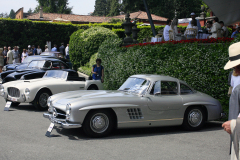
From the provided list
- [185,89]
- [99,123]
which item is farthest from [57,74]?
[185,89]

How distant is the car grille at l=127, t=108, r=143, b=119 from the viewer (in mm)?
6781

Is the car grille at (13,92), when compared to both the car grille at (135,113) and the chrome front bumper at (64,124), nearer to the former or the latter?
the chrome front bumper at (64,124)

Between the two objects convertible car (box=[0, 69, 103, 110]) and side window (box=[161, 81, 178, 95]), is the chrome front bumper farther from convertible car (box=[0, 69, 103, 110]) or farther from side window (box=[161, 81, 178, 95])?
convertible car (box=[0, 69, 103, 110])

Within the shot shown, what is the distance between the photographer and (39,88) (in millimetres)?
9789

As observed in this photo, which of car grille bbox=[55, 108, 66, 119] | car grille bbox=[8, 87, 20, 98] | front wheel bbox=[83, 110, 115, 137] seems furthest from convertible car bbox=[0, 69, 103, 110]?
front wheel bbox=[83, 110, 115, 137]

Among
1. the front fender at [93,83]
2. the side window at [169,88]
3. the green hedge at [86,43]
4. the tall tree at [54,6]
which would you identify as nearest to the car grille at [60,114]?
the side window at [169,88]

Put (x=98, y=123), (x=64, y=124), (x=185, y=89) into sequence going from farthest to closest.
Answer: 1. (x=185, y=89)
2. (x=98, y=123)
3. (x=64, y=124)

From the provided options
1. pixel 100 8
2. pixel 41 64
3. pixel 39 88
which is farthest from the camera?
pixel 100 8

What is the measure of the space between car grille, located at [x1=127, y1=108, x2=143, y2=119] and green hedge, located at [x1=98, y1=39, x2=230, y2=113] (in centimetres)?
309

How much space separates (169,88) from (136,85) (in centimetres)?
83

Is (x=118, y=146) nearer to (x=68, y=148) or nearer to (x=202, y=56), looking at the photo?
(x=68, y=148)

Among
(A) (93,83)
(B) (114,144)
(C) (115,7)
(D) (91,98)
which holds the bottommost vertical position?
(B) (114,144)

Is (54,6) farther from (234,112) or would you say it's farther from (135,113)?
(234,112)

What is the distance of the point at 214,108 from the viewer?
766cm
